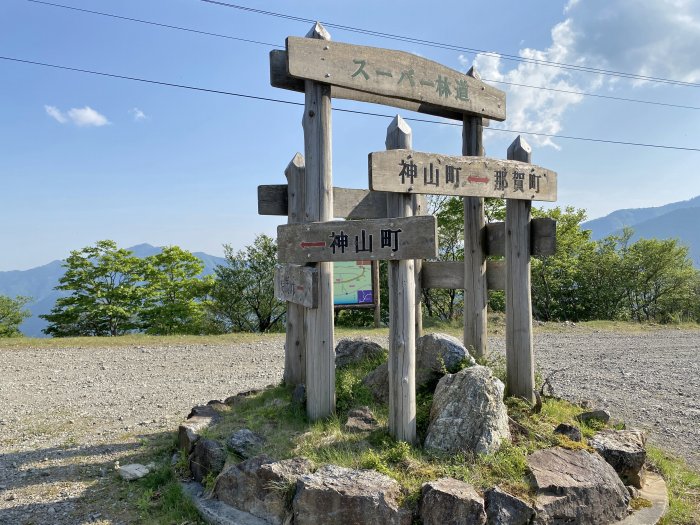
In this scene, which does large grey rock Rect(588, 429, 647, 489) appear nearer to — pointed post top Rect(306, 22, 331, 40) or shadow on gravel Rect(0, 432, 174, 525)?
shadow on gravel Rect(0, 432, 174, 525)

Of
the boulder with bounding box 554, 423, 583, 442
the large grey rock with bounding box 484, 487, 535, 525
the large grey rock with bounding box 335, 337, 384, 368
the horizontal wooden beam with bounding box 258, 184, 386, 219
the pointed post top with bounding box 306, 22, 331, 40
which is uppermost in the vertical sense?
the pointed post top with bounding box 306, 22, 331, 40

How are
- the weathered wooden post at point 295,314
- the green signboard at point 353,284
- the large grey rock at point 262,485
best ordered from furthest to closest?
1. the green signboard at point 353,284
2. the weathered wooden post at point 295,314
3. the large grey rock at point 262,485

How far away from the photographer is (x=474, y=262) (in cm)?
561

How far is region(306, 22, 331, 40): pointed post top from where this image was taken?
4.51 m

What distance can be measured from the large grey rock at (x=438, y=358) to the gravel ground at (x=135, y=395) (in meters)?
2.63

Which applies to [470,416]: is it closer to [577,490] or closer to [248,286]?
[577,490]

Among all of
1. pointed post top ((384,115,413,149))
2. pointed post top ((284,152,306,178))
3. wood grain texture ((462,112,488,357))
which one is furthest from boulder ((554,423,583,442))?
pointed post top ((284,152,306,178))

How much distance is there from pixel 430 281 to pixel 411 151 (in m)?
2.22

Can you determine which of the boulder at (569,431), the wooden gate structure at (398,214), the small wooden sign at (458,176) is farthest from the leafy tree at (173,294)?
the boulder at (569,431)

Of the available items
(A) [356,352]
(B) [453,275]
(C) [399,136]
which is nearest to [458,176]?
(C) [399,136]

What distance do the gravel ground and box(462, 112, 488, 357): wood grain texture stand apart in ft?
6.88

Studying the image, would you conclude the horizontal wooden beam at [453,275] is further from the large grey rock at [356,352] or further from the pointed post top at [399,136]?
the pointed post top at [399,136]

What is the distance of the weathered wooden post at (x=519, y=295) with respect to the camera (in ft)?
17.2

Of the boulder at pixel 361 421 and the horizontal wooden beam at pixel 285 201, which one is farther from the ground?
the horizontal wooden beam at pixel 285 201
